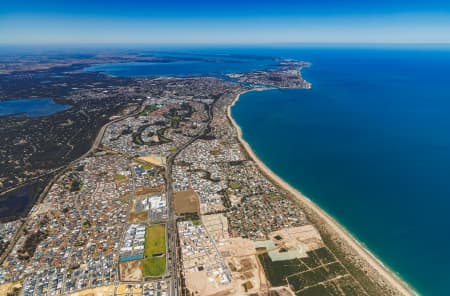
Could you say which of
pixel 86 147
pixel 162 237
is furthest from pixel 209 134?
pixel 162 237

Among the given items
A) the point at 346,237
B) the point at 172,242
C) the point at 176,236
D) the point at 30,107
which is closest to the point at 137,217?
the point at 176,236

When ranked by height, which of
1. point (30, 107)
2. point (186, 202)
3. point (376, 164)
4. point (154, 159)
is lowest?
→ point (186, 202)

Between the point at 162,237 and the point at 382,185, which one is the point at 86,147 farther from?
the point at 382,185

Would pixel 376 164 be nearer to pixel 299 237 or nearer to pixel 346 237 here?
pixel 346 237

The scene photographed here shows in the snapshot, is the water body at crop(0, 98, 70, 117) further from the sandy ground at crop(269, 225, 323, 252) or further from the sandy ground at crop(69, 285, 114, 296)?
the sandy ground at crop(269, 225, 323, 252)

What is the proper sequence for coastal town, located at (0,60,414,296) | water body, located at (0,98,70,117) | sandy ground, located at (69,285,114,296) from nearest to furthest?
sandy ground, located at (69,285,114,296)
coastal town, located at (0,60,414,296)
water body, located at (0,98,70,117)

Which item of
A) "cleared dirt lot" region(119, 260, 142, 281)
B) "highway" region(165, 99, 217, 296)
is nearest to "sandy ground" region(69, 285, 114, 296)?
"cleared dirt lot" region(119, 260, 142, 281)
